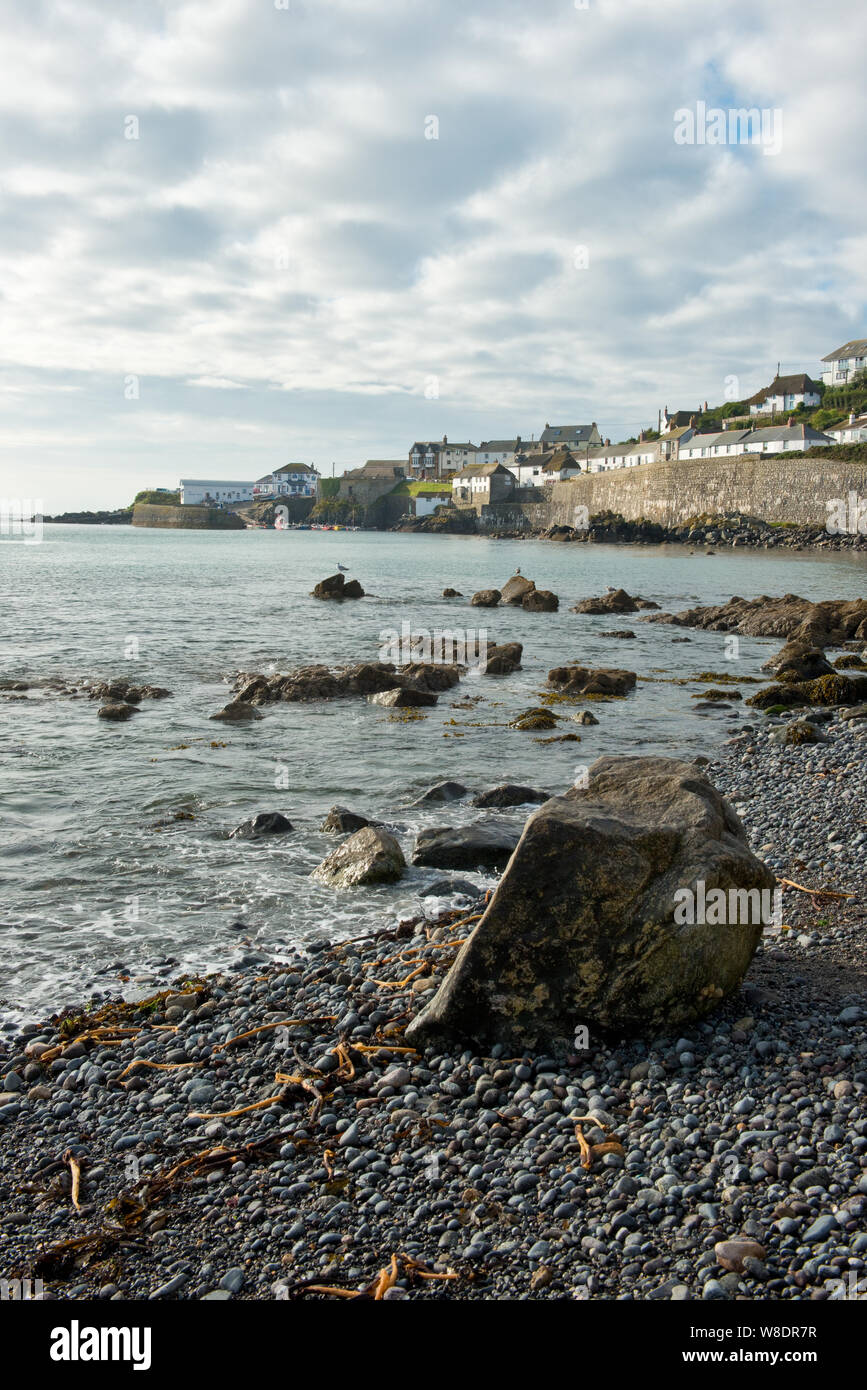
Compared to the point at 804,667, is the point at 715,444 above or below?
above

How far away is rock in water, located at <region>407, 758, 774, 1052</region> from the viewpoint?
658cm

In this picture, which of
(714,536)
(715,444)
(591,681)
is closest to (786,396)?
(715,444)

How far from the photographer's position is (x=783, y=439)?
362ft

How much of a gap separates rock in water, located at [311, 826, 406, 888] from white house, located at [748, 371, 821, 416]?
461ft

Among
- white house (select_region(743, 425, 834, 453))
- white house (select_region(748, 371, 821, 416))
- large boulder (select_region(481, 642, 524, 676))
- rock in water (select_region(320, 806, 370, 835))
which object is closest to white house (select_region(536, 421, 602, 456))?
white house (select_region(748, 371, 821, 416))

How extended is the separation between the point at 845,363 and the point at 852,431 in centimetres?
3979

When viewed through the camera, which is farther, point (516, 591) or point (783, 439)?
point (783, 439)

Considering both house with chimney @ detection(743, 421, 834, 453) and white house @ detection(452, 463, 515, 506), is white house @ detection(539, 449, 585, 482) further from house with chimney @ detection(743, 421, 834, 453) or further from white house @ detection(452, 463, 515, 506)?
house with chimney @ detection(743, 421, 834, 453)

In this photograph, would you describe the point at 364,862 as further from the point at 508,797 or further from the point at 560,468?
the point at 560,468

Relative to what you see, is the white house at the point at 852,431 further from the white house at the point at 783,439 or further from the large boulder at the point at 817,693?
the large boulder at the point at 817,693

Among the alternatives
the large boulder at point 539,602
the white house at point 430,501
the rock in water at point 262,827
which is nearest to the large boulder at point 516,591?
the large boulder at point 539,602

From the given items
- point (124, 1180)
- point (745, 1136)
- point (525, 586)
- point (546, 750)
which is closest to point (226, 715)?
point (546, 750)
